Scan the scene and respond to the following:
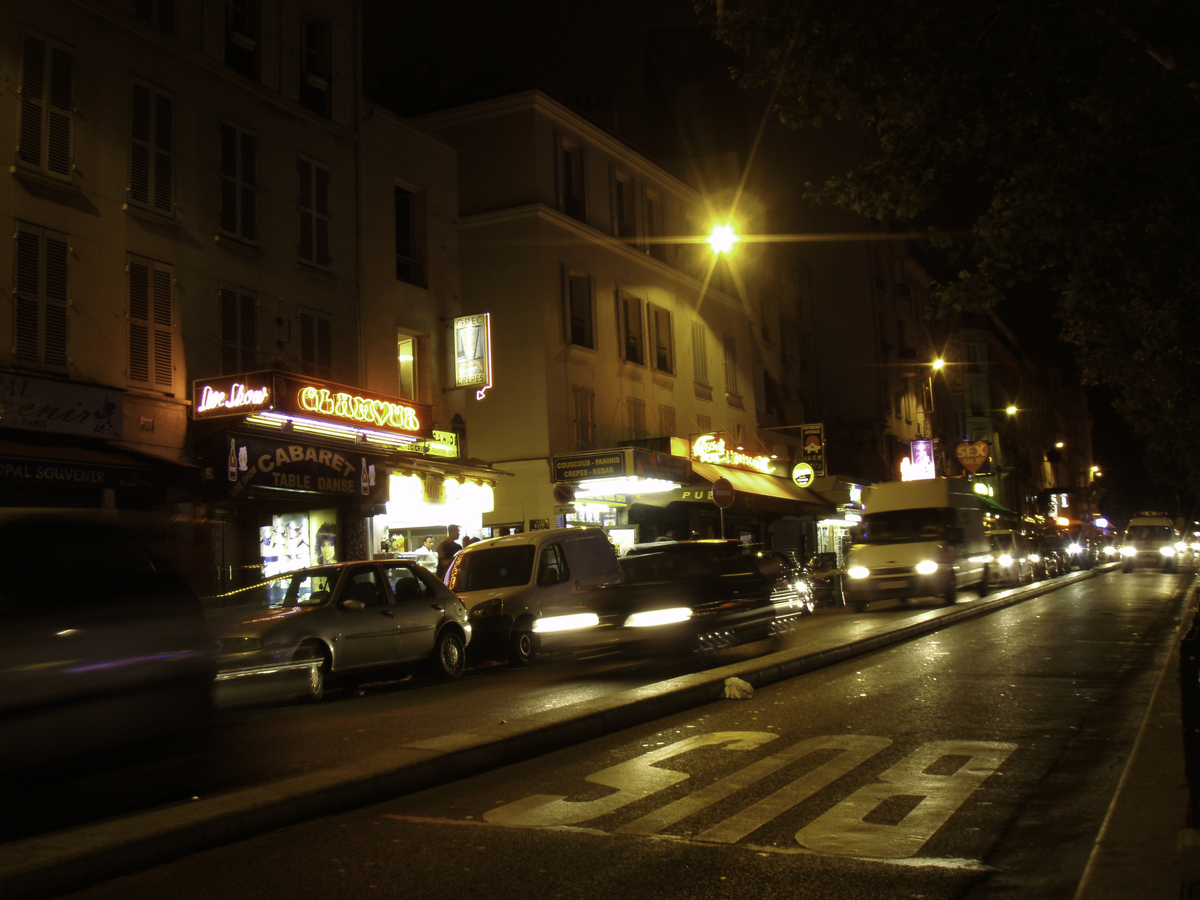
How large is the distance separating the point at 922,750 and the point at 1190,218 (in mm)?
6886

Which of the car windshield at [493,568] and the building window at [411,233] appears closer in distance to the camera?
the car windshield at [493,568]

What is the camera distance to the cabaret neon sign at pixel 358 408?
17.9 meters

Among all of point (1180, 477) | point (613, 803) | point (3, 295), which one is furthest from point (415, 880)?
point (1180, 477)

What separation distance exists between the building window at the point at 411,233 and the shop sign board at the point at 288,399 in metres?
4.94

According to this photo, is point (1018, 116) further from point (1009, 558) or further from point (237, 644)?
point (1009, 558)

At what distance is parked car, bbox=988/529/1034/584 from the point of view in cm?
3108

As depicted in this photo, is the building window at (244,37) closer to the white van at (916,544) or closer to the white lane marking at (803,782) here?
the white van at (916,544)

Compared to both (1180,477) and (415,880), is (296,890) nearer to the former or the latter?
(415,880)

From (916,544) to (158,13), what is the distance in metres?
17.4

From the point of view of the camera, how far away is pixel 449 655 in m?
13.3

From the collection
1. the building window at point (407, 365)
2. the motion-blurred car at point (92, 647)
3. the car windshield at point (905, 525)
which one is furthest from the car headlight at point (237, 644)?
the car windshield at point (905, 525)

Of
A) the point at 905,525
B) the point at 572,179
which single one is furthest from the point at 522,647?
the point at 572,179

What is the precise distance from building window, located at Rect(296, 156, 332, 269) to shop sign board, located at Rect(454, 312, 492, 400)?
359 centimetres

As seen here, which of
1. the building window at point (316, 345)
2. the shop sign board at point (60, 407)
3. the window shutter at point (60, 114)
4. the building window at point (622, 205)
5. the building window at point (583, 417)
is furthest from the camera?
the building window at point (622, 205)
